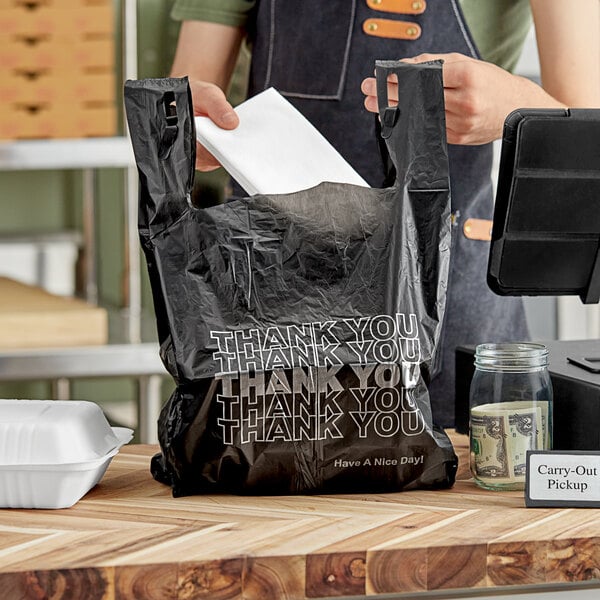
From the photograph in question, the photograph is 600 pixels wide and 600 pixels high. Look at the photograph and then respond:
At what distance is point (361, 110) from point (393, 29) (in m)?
0.12

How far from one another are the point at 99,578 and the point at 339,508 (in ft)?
0.74

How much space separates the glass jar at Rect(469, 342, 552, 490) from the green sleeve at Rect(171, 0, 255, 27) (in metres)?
0.78

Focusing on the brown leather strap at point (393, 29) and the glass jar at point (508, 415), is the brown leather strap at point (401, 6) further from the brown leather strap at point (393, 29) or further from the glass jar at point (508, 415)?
the glass jar at point (508, 415)

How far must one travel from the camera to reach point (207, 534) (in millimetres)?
817

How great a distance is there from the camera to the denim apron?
4.88 feet

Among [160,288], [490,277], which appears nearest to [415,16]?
[490,277]

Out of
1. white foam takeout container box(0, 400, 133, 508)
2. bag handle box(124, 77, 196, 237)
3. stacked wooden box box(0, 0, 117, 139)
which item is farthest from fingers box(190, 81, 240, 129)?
stacked wooden box box(0, 0, 117, 139)

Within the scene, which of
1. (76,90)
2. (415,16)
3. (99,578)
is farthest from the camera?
(76,90)

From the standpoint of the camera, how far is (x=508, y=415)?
935 millimetres

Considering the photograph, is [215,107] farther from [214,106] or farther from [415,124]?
[415,124]

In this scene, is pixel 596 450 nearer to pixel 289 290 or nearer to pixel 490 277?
pixel 490 277

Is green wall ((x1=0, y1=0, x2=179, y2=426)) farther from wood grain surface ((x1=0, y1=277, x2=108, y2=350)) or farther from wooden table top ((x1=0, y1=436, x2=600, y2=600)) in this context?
wooden table top ((x1=0, y1=436, x2=600, y2=600))

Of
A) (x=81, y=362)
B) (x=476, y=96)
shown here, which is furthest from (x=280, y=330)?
(x=81, y=362)

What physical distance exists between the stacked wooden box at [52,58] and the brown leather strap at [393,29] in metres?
0.67
